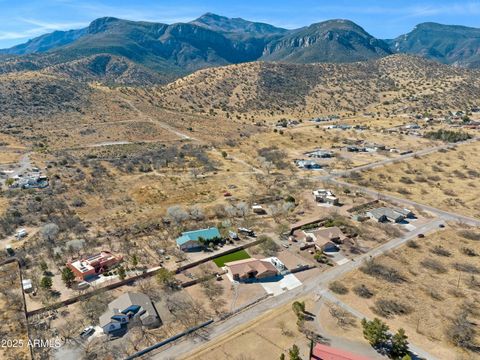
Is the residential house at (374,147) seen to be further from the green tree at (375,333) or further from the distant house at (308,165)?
the green tree at (375,333)

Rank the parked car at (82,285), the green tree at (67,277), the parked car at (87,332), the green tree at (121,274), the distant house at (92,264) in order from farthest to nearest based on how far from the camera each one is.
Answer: the distant house at (92,264), the green tree at (121,274), the green tree at (67,277), the parked car at (82,285), the parked car at (87,332)

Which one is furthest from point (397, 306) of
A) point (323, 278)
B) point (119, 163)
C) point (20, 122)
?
point (20, 122)

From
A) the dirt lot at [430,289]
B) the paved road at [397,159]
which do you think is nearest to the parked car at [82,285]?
the dirt lot at [430,289]

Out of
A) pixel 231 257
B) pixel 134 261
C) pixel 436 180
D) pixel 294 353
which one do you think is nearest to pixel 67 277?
pixel 134 261

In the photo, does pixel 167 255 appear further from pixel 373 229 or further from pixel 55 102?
pixel 55 102

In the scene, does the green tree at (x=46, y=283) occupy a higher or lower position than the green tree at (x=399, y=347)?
higher

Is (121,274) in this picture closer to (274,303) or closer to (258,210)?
(274,303)

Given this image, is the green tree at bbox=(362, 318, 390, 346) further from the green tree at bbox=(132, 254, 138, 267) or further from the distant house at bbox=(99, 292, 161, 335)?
the green tree at bbox=(132, 254, 138, 267)
